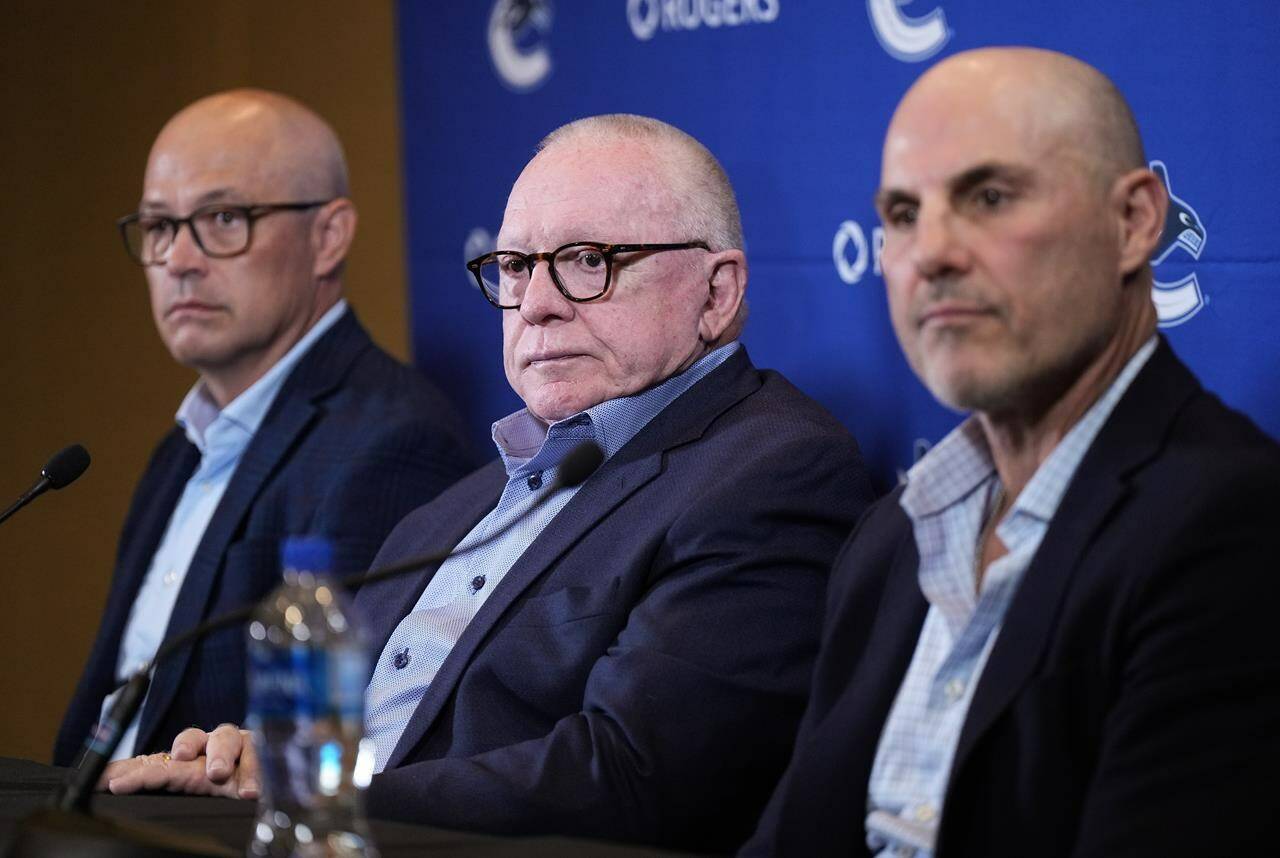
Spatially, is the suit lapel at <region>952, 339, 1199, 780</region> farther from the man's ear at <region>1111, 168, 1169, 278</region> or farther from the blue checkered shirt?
the man's ear at <region>1111, 168, 1169, 278</region>

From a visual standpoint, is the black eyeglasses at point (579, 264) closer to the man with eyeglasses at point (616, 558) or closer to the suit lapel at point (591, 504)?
the man with eyeglasses at point (616, 558)

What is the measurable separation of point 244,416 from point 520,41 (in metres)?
1.00

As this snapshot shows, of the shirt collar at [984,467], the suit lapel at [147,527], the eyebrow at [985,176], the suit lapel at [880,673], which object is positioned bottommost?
the suit lapel at [147,527]

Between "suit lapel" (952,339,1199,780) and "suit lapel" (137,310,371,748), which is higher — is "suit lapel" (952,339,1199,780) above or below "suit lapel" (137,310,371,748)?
above

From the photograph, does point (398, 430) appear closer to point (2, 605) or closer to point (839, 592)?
point (839, 592)

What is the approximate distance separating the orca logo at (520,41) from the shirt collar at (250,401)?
0.63 meters

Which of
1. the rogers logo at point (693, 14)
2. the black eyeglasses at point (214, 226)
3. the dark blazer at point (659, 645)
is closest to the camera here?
the dark blazer at point (659, 645)

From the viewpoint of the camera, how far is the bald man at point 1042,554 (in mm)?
1658

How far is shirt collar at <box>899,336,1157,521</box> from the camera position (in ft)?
6.29

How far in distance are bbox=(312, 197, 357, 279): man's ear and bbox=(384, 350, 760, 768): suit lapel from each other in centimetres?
139

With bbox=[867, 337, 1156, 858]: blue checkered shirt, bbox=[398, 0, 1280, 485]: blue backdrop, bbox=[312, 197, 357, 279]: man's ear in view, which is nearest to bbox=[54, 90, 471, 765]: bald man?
bbox=[312, 197, 357, 279]: man's ear

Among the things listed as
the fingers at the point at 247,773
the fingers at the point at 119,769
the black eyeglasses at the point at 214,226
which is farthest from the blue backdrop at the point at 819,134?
the fingers at the point at 119,769

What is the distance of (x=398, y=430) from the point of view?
137 inches

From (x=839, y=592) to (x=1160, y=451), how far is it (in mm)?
501
